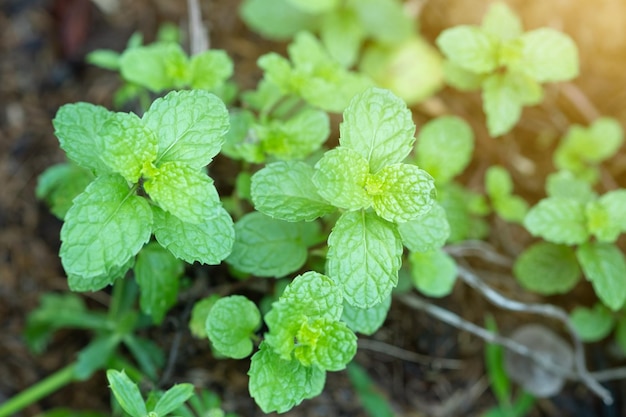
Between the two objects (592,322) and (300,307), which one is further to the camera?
(592,322)

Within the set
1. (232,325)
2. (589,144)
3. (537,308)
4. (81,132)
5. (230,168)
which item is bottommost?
(537,308)

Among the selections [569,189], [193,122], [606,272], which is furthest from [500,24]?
[193,122]

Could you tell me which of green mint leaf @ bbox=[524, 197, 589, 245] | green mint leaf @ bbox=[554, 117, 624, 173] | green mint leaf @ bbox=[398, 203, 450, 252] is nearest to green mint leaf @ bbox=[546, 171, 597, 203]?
green mint leaf @ bbox=[524, 197, 589, 245]

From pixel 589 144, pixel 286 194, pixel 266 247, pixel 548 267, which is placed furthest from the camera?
pixel 589 144

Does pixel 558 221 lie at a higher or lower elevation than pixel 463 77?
lower

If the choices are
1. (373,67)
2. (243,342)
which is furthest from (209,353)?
(373,67)

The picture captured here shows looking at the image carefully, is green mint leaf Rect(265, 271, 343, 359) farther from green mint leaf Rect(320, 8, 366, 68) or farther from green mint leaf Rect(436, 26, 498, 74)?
green mint leaf Rect(320, 8, 366, 68)

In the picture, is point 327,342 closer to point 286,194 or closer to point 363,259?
point 363,259
